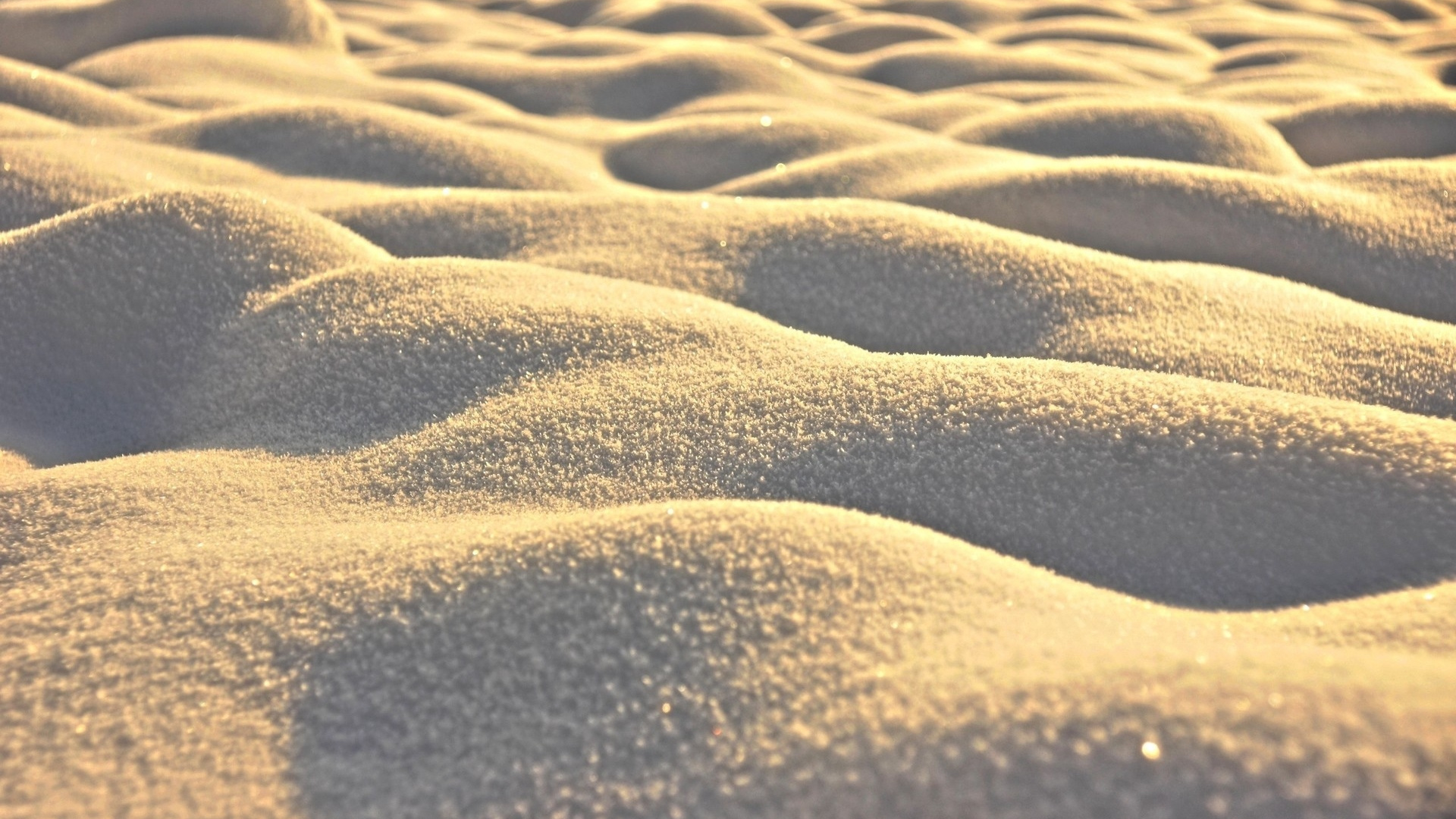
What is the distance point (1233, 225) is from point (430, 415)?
0.93m

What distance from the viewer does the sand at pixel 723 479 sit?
0.44m

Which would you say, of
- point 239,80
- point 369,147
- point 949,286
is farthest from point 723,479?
point 239,80

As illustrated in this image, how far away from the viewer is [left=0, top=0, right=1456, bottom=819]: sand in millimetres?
436

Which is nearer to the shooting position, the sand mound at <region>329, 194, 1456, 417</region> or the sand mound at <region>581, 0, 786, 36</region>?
the sand mound at <region>329, 194, 1456, 417</region>

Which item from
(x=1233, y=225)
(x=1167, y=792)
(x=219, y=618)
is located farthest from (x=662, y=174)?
(x=1167, y=792)

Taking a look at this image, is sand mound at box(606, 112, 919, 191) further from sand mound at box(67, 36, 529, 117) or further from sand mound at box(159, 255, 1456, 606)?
sand mound at box(159, 255, 1456, 606)

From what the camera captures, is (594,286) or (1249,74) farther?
(1249,74)

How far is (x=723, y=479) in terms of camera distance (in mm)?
681

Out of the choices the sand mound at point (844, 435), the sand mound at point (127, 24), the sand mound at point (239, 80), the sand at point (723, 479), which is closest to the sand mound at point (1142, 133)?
the sand at point (723, 479)

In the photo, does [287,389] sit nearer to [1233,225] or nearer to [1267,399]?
[1267,399]

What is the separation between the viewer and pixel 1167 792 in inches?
15.1

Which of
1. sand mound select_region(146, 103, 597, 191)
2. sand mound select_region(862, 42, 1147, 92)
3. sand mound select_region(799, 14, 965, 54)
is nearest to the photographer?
sand mound select_region(146, 103, 597, 191)

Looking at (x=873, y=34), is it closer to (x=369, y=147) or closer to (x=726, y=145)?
(x=726, y=145)

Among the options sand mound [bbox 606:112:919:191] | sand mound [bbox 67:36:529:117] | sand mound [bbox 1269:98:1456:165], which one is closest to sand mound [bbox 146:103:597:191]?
sand mound [bbox 606:112:919:191]
